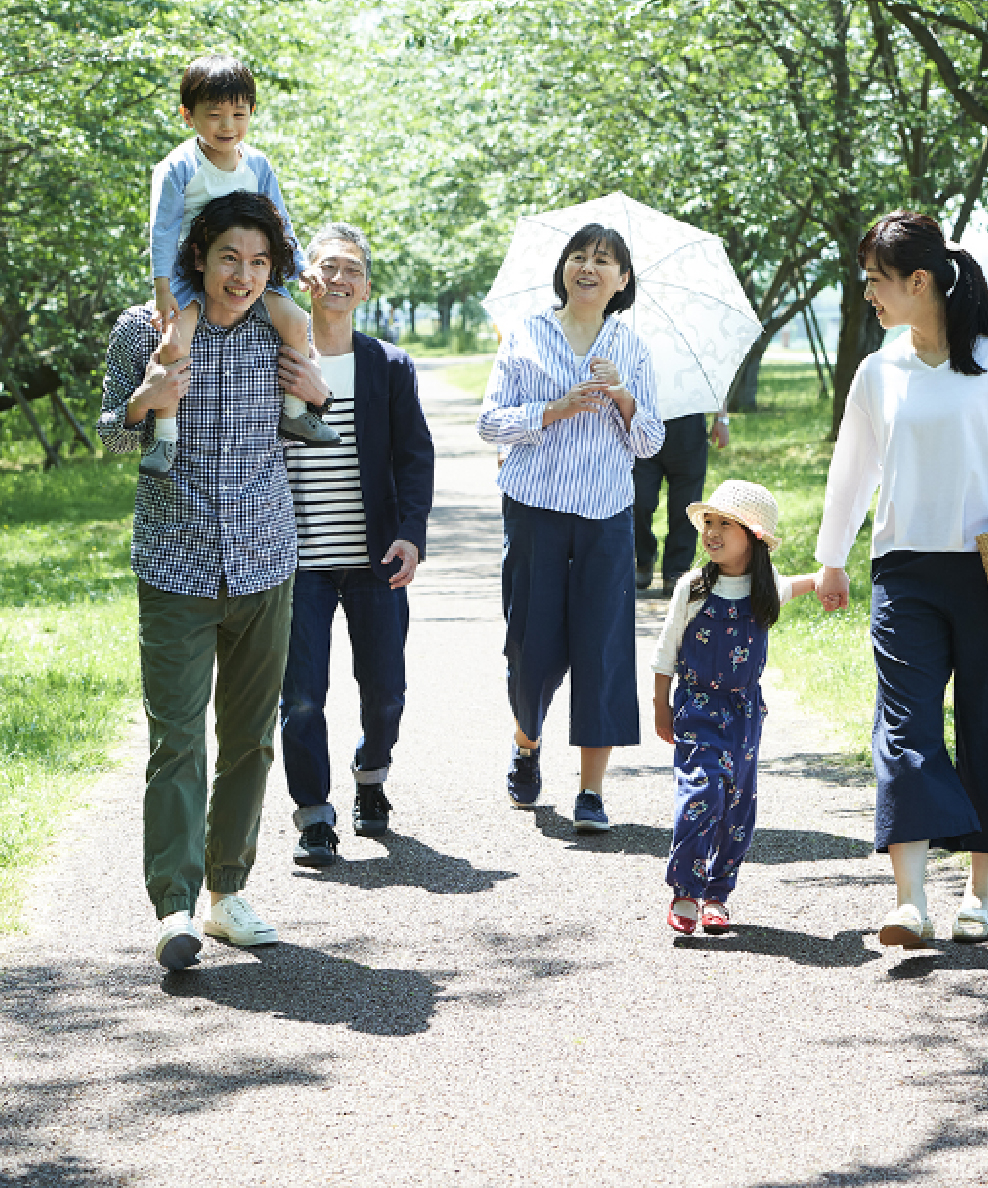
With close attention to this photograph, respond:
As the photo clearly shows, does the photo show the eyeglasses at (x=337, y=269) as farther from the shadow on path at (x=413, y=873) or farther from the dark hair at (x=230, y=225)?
the shadow on path at (x=413, y=873)

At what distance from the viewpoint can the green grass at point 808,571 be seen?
27.3 ft

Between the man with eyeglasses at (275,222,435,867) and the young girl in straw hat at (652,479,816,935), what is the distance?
3.63 ft

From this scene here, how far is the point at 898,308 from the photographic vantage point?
15.5ft

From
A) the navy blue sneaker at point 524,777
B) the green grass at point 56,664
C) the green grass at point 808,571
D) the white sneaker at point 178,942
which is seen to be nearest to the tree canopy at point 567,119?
the green grass at point 808,571

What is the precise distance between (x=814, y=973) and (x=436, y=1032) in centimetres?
108

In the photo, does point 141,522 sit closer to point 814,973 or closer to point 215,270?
point 215,270

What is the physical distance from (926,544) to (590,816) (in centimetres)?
189

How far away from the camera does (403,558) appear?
581cm

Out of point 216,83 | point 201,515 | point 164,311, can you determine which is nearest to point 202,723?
point 201,515

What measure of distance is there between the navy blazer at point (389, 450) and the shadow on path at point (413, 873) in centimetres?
96

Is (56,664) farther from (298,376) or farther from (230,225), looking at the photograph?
(230,225)

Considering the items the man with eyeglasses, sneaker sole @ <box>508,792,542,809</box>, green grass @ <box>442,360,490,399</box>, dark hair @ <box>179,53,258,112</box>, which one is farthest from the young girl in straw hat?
green grass @ <box>442,360,490,399</box>

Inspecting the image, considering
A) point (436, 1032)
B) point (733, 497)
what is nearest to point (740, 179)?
point (733, 497)

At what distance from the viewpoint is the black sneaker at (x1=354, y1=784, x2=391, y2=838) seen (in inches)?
242
